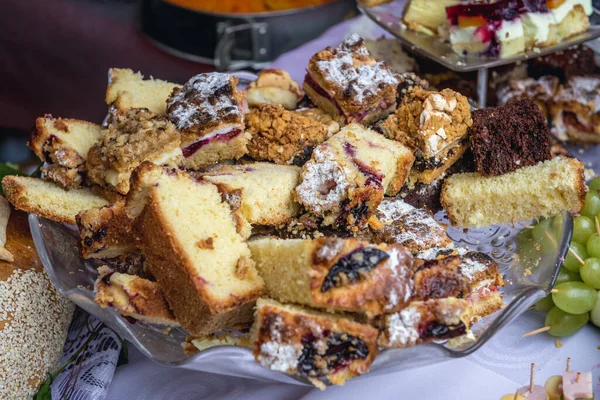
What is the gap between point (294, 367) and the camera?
48.0 inches

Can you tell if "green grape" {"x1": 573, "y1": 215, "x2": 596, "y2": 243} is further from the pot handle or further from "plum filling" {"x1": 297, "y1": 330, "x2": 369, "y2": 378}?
the pot handle

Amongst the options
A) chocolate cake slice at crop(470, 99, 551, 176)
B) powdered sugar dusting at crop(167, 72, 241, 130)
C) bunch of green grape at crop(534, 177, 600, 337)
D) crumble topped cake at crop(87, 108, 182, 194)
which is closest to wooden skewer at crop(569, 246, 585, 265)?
bunch of green grape at crop(534, 177, 600, 337)

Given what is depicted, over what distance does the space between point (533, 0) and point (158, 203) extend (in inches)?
61.9

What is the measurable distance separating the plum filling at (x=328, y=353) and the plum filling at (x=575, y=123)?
58.3 inches

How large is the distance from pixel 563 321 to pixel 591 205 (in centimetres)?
35

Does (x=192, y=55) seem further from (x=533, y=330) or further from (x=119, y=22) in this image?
(x=533, y=330)

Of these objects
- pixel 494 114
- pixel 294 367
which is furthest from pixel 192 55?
pixel 294 367

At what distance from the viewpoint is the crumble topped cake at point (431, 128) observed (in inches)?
66.0

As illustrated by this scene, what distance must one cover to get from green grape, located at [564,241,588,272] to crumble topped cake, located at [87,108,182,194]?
3.26ft

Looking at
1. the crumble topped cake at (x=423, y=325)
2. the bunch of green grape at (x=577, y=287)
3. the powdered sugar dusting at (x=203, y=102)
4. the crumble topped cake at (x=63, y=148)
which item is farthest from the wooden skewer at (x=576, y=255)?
the crumble topped cake at (x=63, y=148)

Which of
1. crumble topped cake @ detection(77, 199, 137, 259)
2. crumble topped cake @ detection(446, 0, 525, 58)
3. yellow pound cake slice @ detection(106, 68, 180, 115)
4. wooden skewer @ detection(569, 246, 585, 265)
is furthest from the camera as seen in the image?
crumble topped cake @ detection(446, 0, 525, 58)

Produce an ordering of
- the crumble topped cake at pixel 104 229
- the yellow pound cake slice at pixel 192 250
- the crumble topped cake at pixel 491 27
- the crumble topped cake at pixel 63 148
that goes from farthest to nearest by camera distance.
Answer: the crumble topped cake at pixel 491 27 < the crumble topped cake at pixel 63 148 < the crumble topped cake at pixel 104 229 < the yellow pound cake slice at pixel 192 250

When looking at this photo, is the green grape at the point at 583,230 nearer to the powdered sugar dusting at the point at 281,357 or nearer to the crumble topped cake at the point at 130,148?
the powdered sugar dusting at the point at 281,357

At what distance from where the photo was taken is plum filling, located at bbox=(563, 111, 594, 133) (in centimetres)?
230
